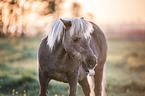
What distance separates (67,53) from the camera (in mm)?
3422

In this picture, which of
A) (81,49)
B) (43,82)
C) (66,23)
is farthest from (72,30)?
(43,82)

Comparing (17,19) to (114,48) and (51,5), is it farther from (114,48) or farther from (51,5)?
(114,48)

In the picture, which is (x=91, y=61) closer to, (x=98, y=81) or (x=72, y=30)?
(x=72, y=30)

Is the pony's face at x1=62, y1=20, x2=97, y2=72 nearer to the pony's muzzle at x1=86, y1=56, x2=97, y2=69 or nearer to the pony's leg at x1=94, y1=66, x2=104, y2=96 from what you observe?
the pony's muzzle at x1=86, y1=56, x2=97, y2=69

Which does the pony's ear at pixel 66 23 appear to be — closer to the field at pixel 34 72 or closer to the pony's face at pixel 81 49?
the pony's face at pixel 81 49

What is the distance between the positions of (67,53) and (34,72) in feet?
19.3

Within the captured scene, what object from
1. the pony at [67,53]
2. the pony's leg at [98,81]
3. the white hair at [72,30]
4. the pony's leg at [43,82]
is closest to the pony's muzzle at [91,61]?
the pony at [67,53]

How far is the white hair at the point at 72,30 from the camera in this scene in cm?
304

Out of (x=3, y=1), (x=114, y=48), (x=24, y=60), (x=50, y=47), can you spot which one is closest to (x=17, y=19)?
(x=3, y=1)

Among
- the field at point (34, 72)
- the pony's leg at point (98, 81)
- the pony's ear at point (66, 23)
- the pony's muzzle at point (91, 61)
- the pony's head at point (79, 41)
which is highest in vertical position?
the pony's ear at point (66, 23)

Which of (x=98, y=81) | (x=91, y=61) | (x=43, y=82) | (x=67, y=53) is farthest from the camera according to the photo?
(x=98, y=81)

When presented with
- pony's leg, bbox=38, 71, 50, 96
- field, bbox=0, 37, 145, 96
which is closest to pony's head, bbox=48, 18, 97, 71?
pony's leg, bbox=38, 71, 50, 96

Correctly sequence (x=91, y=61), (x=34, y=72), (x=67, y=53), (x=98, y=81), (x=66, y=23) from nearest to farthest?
1. (x=91, y=61)
2. (x=66, y=23)
3. (x=67, y=53)
4. (x=98, y=81)
5. (x=34, y=72)

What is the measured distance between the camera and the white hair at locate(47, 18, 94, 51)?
3.04 m
